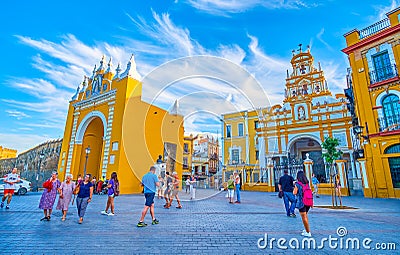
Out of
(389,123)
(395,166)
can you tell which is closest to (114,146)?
(395,166)

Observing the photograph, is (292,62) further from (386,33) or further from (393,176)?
(393,176)

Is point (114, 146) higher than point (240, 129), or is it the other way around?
point (240, 129)

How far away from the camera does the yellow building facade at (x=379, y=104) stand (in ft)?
45.4

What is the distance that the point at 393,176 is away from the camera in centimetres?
1366

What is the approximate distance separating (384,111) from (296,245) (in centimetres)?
1515

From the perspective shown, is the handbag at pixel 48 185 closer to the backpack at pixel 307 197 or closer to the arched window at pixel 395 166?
the backpack at pixel 307 197

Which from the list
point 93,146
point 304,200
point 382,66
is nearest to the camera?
point 304,200

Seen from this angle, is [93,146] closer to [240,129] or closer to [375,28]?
[240,129]

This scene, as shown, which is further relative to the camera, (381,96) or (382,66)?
(382,66)

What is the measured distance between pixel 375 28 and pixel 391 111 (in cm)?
620

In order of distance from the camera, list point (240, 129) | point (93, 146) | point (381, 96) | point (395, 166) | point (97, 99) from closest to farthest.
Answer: point (395, 166)
point (381, 96)
point (97, 99)
point (93, 146)
point (240, 129)

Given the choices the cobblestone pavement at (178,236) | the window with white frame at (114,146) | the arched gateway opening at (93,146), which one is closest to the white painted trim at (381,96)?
the cobblestone pavement at (178,236)

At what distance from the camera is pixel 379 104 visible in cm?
1486

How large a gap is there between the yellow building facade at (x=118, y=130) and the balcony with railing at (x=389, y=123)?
1343 cm
